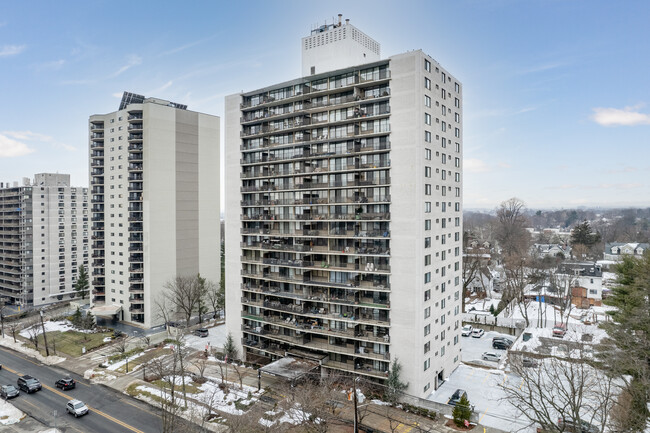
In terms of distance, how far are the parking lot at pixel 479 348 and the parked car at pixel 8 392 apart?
5625cm

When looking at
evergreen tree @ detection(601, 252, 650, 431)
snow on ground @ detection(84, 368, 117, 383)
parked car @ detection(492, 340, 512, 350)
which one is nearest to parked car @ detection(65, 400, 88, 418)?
snow on ground @ detection(84, 368, 117, 383)

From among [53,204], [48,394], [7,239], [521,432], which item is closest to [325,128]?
[521,432]

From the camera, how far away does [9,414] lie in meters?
40.9

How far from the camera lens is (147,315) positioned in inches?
2768

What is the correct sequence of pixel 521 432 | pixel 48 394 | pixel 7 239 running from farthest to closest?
1. pixel 7 239
2. pixel 48 394
3. pixel 521 432

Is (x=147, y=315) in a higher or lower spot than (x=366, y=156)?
lower

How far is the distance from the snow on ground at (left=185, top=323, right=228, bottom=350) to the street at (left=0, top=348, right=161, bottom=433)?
1459 centimetres

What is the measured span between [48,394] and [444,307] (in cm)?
4864

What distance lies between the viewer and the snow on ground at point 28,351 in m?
56.3

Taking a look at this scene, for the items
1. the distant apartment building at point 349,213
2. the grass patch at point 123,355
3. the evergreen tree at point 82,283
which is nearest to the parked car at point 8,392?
the grass patch at point 123,355

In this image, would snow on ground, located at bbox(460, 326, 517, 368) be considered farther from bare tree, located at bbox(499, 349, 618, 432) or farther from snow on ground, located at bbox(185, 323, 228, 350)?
snow on ground, located at bbox(185, 323, 228, 350)

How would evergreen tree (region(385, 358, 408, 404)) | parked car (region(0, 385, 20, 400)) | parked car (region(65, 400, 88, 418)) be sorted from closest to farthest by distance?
evergreen tree (region(385, 358, 408, 404)) → parked car (region(65, 400, 88, 418)) → parked car (region(0, 385, 20, 400))

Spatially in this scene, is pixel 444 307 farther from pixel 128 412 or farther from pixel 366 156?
pixel 128 412

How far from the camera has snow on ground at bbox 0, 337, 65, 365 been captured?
5634 centimetres
